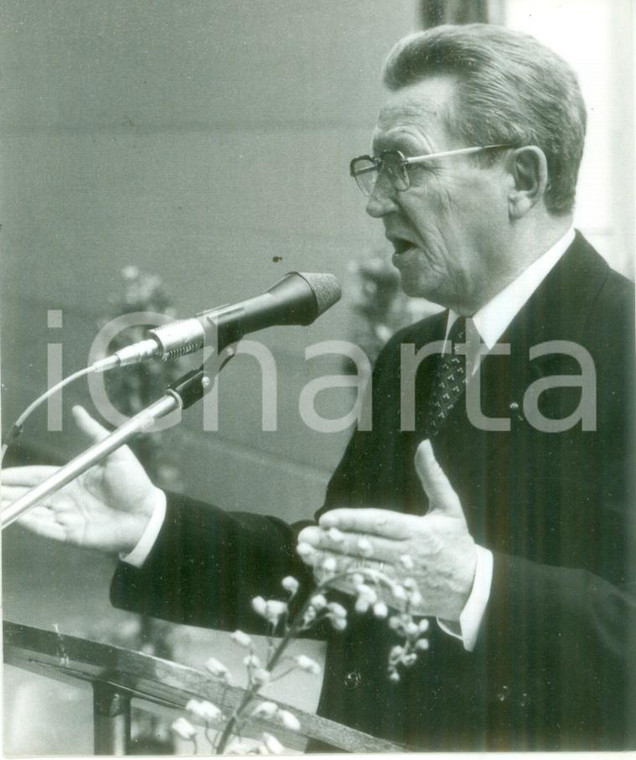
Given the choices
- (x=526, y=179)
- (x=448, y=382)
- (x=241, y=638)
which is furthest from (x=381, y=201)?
(x=241, y=638)

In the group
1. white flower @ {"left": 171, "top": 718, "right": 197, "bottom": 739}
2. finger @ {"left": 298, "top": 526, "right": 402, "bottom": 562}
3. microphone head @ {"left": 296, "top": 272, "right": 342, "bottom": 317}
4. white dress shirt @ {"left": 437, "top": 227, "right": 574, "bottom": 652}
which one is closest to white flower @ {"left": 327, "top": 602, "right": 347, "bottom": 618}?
finger @ {"left": 298, "top": 526, "right": 402, "bottom": 562}

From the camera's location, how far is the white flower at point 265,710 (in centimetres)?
224

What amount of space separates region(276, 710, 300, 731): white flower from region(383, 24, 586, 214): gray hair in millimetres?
1275

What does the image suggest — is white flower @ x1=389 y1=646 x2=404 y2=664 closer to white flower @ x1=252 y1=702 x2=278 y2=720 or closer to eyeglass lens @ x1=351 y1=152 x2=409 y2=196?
white flower @ x1=252 y1=702 x2=278 y2=720

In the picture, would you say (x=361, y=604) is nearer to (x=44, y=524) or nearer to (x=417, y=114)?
(x=44, y=524)

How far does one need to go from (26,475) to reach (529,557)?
117 cm

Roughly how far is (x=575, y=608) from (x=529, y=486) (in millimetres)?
288

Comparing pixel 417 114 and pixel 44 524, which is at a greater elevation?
pixel 417 114

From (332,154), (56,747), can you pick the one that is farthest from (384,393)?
(56,747)

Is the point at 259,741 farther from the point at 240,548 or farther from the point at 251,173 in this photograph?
the point at 251,173

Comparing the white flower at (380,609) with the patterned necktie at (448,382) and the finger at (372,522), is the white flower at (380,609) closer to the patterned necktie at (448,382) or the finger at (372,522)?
the finger at (372,522)

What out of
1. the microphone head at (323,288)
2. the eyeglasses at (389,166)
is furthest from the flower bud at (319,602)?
the eyeglasses at (389,166)

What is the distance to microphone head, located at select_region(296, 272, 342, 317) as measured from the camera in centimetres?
235

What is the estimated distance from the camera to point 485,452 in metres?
2.28
